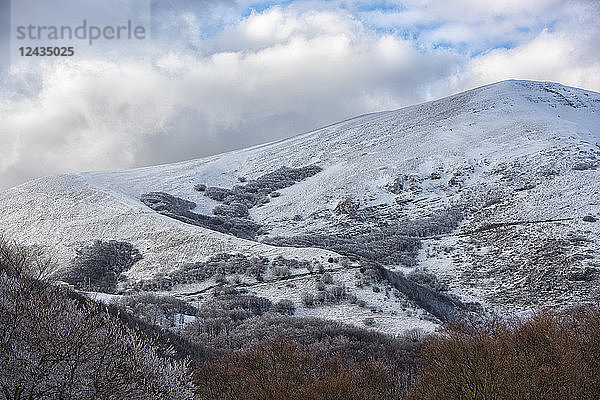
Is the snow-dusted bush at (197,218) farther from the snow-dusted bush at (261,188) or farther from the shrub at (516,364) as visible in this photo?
the shrub at (516,364)

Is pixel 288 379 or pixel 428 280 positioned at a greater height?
pixel 288 379

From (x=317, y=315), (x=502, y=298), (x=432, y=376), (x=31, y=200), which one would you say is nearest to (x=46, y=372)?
(x=432, y=376)

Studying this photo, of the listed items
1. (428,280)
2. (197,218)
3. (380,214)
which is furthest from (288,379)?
(197,218)

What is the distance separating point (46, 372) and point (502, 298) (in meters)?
29.6

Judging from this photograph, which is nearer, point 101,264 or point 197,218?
point 101,264

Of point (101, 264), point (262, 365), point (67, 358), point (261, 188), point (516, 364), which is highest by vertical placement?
point (261, 188)

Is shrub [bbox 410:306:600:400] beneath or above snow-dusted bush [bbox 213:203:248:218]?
beneath

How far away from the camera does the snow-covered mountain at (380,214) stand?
33.0 meters

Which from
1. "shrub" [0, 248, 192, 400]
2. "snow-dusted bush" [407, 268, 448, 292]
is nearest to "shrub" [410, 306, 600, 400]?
"shrub" [0, 248, 192, 400]

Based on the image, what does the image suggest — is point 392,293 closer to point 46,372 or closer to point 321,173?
point 46,372

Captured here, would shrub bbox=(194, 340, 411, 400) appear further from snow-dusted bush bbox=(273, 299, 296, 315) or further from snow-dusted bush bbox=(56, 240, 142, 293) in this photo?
snow-dusted bush bbox=(56, 240, 142, 293)

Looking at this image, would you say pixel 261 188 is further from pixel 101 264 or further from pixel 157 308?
pixel 157 308

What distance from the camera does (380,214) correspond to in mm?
53688

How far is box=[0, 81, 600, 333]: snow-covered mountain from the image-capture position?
108ft
